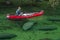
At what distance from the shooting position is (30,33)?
882cm

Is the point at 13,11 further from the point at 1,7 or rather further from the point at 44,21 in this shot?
the point at 44,21

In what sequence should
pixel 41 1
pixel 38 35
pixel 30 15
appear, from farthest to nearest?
pixel 41 1 → pixel 30 15 → pixel 38 35

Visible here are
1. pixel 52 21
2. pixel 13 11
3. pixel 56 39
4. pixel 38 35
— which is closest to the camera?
pixel 56 39

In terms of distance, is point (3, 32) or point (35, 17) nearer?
point (3, 32)

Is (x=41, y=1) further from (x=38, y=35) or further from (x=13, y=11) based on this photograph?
(x=38, y=35)

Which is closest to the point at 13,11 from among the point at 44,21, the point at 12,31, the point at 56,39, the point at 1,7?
the point at 1,7

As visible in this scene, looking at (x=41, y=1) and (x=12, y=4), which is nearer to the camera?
(x=12, y=4)

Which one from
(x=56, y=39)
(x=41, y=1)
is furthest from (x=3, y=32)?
(x=41, y=1)

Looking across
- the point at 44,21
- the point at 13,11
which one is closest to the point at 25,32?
the point at 44,21

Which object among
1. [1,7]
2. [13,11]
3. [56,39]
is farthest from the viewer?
[1,7]

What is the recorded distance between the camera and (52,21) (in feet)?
35.1

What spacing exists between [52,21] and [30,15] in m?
1.41

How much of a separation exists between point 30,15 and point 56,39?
12.6 ft

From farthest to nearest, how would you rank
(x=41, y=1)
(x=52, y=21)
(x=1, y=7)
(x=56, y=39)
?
(x=41, y=1) < (x=1, y=7) < (x=52, y=21) < (x=56, y=39)
